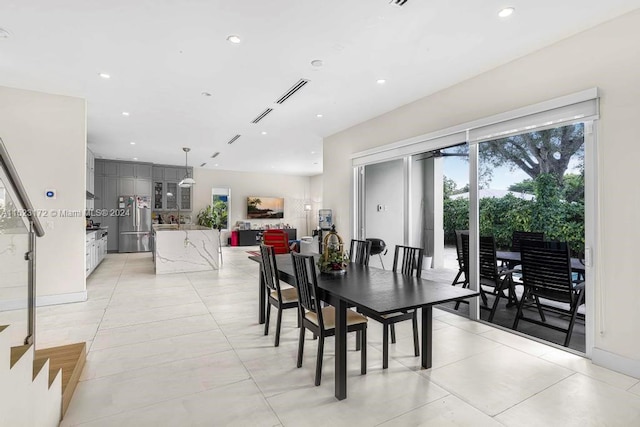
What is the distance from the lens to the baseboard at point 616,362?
2.53 m

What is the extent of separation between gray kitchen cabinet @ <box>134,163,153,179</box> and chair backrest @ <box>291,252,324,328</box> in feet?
29.4

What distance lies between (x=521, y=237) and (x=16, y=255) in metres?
4.35

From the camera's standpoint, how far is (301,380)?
2.48 meters

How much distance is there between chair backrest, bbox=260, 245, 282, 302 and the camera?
2.99 meters

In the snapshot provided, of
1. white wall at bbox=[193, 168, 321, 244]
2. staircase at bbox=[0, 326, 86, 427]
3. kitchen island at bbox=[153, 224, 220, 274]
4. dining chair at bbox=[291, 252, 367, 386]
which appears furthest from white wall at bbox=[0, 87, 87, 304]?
white wall at bbox=[193, 168, 321, 244]

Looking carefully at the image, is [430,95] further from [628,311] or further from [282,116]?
[628,311]

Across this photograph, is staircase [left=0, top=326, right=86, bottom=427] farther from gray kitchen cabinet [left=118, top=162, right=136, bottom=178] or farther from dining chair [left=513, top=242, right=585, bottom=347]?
gray kitchen cabinet [left=118, top=162, right=136, bottom=178]

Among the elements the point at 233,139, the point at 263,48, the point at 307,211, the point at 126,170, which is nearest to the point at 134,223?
the point at 126,170

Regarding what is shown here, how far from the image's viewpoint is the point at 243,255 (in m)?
9.37

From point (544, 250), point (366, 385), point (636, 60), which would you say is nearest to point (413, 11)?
point (636, 60)

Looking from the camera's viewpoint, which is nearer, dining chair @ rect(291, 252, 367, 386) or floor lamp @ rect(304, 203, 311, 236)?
dining chair @ rect(291, 252, 367, 386)

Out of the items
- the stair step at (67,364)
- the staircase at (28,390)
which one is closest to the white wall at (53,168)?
the stair step at (67,364)

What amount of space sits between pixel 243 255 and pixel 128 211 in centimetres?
363

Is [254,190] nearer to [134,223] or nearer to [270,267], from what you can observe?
[134,223]
